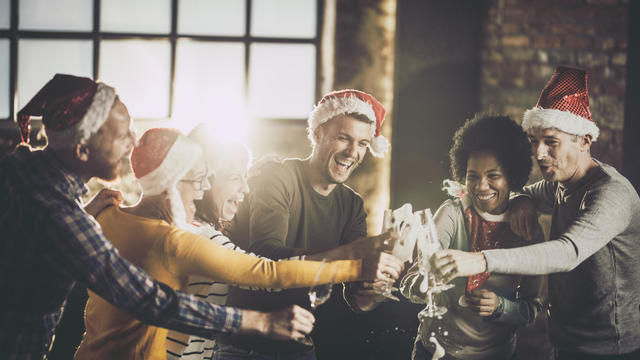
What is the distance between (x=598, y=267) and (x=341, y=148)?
5.14 feet

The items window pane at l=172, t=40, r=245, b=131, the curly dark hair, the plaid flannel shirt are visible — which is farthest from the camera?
window pane at l=172, t=40, r=245, b=131

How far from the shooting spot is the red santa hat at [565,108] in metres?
2.79

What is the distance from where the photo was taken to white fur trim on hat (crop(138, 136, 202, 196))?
6.98ft

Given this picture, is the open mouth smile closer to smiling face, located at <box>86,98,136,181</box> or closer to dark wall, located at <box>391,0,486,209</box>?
dark wall, located at <box>391,0,486,209</box>

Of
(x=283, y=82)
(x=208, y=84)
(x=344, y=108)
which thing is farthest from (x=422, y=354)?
(x=208, y=84)

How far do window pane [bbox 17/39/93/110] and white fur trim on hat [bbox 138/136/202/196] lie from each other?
7.57ft

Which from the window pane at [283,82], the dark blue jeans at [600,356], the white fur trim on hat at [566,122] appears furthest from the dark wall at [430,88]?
the dark blue jeans at [600,356]

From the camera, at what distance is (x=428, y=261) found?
8.48ft

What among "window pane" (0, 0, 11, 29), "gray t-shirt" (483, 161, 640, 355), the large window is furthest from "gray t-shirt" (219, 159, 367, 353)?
"window pane" (0, 0, 11, 29)

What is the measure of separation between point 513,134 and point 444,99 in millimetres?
1033

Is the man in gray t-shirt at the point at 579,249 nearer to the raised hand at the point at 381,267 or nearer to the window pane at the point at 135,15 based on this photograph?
the raised hand at the point at 381,267

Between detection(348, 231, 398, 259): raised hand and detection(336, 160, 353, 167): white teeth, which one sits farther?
detection(336, 160, 353, 167): white teeth

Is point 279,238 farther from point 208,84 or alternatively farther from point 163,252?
point 208,84

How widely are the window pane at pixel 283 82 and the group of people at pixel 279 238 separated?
3.45ft
